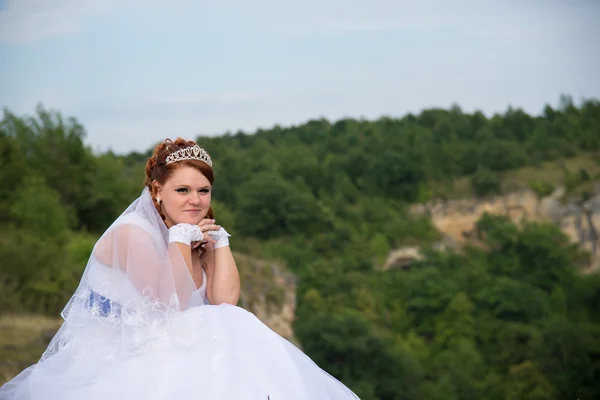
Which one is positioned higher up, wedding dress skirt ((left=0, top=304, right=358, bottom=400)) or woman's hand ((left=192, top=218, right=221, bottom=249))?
woman's hand ((left=192, top=218, right=221, bottom=249))

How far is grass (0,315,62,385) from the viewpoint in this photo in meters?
11.1

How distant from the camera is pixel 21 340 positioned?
15.2m

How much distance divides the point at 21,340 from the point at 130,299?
42.5 feet

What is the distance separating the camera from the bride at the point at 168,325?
2.89 m

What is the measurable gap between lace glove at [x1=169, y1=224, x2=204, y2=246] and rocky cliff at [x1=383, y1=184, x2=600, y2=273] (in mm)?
76587

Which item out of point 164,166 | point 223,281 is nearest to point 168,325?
point 223,281

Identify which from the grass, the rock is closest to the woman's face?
the grass

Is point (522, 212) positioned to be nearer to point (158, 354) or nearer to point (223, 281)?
point (223, 281)

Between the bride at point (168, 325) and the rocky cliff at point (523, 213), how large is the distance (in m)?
76.5

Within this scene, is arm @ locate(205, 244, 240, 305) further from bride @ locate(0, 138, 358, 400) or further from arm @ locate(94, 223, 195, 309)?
arm @ locate(94, 223, 195, 309)

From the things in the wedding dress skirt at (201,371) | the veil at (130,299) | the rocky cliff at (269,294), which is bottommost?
the rocky cliff at (269,294)

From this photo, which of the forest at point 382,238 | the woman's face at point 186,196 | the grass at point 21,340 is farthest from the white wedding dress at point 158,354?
A: the forest at point 382,238

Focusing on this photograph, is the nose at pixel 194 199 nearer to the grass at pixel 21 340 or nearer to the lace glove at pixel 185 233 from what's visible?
the lace glove at pixel 185 233

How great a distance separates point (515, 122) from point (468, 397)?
62259 mm
